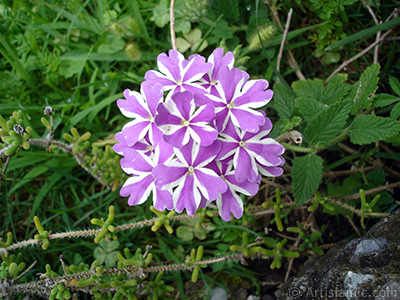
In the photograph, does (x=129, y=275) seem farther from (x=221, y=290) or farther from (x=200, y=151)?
(x=200, y=151)

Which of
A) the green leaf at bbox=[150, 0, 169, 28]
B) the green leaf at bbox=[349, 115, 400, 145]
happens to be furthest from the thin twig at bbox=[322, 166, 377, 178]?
the green leaf at bbox=[150, 0, 169, 28]

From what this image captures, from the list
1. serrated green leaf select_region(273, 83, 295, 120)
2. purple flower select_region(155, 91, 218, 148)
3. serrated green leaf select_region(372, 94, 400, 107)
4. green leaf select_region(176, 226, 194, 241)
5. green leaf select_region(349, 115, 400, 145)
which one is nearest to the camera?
purple flower select_region(155, 91, 218, 148)

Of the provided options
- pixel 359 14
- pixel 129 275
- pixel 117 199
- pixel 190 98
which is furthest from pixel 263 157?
pixel 359 14

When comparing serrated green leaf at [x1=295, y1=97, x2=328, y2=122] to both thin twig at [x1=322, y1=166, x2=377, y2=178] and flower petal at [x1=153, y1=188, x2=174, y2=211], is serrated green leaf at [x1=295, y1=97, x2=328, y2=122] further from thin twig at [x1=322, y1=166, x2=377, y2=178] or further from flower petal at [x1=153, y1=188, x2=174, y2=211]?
flower petal at [x1=153, y1=188, x2=174, y2=211]

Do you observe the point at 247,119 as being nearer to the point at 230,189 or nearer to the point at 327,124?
the point at 230,189

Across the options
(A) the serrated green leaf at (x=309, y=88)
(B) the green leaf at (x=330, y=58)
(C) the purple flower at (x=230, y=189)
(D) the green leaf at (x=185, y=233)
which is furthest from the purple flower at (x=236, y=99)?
(B) the green leaf at (x=330, y=58)

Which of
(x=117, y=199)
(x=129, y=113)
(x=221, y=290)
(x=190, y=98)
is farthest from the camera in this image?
(x=117, y=199)

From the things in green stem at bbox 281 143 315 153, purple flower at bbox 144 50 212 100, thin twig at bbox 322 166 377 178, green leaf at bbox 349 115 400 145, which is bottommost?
thin twig at bbox 322 166 377 178

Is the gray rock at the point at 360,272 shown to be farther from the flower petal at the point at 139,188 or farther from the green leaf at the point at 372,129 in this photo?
the flower petal at the point at 139,188
